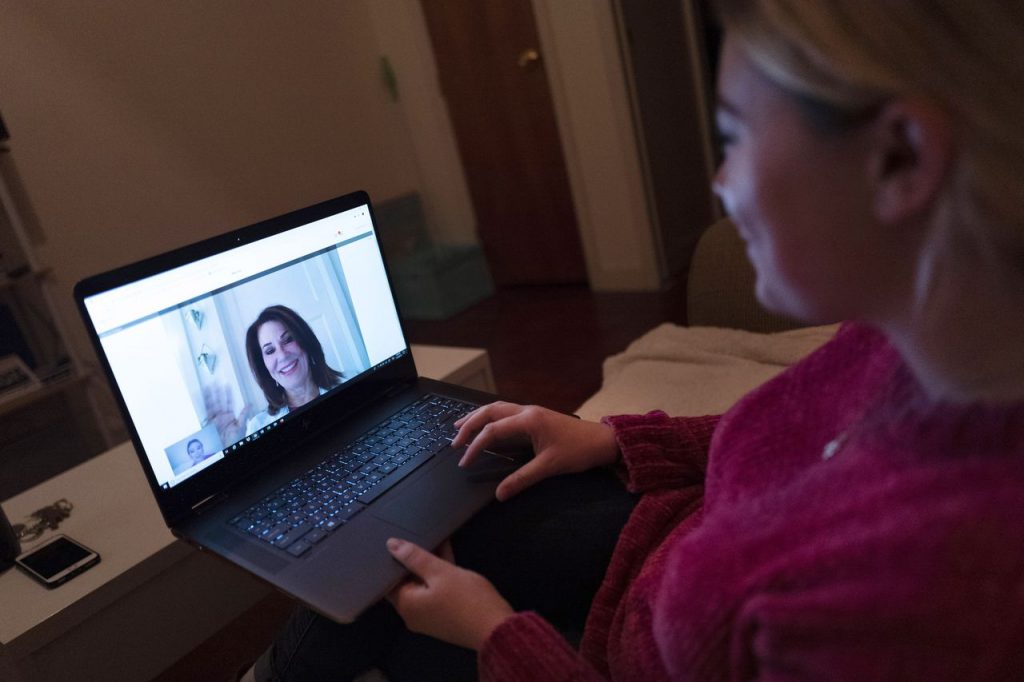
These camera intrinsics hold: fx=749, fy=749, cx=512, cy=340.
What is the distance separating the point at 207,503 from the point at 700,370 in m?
0.88

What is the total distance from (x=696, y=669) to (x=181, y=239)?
294 centimetres

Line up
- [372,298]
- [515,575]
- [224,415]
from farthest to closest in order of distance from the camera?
[372,298] < [224,415] < [515,575]

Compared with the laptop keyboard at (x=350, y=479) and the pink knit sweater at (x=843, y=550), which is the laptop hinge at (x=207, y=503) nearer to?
the laptop keyboard at (x=350, y=479)

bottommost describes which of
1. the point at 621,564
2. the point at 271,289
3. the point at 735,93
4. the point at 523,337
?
the point at 523,337

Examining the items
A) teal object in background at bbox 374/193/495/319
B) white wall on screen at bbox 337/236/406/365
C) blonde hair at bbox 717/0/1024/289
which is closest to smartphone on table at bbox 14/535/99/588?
white wall on screen at bbox 337/236/406/365

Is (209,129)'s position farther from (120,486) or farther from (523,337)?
(120,486)

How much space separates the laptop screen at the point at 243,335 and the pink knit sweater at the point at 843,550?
47 cm

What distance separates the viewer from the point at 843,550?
41 cm

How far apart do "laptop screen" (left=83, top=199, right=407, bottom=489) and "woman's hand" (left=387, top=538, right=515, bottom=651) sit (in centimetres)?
32

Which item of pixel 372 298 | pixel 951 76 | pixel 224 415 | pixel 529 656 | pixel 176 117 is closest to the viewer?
pixel 951 76

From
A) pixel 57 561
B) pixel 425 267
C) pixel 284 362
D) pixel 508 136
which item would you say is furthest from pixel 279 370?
pixel 508 136

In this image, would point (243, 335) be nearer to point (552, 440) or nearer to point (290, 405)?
point (290, 405)

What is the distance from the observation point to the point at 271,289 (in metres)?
Answer: 0.97

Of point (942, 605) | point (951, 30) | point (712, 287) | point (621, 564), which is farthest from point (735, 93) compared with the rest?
point (712, 287)
